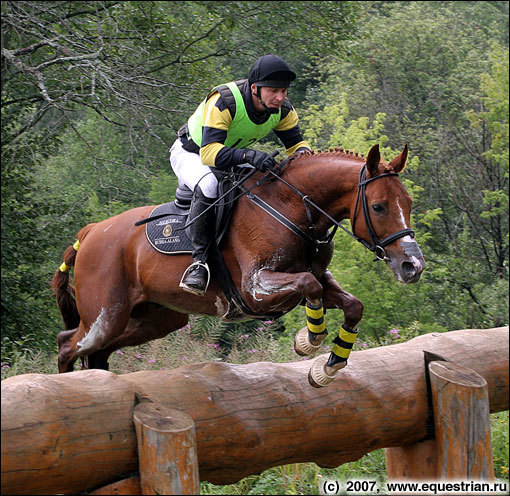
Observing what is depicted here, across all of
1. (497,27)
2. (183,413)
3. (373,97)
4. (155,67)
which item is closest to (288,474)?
(183,413)

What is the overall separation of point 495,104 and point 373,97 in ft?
18.5

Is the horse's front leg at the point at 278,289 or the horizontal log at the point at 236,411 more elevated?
the horse's front leg at the point at 278,289

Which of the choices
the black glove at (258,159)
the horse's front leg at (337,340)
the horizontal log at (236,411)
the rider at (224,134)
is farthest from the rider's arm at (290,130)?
the horizontal log at (236,411)

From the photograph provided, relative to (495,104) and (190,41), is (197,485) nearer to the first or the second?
(190,41)

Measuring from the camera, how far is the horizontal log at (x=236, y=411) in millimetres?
2965

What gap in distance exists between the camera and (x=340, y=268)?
12.4 metres

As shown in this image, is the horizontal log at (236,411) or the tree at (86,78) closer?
the horizontal log at (236,411)

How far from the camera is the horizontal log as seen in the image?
9.73 feet

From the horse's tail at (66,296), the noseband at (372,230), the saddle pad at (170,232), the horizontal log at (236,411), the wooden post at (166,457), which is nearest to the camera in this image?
the horizontal log at (236,411)

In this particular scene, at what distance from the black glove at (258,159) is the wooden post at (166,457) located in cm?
169

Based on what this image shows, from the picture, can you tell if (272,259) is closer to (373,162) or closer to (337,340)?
(337,340)

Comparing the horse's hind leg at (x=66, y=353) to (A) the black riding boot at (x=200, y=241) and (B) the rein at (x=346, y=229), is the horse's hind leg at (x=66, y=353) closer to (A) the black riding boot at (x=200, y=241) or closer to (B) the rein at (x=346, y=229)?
(A) the black riding boot at (x=200, y=241)

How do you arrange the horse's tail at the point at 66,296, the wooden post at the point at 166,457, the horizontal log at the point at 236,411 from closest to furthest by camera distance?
the horizontal log at the point at 236,411
the wooden post at the point at 166,457
the horse's tail at the point at 66,296

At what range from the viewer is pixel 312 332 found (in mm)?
4141
